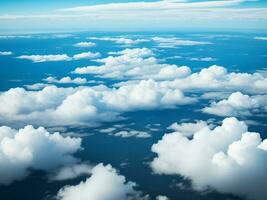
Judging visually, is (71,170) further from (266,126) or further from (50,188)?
(266,126)

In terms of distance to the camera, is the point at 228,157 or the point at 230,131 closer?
the point at 228,157

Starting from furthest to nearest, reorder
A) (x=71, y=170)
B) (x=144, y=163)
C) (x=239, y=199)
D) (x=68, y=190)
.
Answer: (x=144, y=163)
(x=71, y=170)
(x=68, y=190)
(x=239, y=199)

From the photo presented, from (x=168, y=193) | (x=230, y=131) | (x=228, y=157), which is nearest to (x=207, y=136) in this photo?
(x=230, y=131)

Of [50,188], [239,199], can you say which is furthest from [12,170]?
[239,199]

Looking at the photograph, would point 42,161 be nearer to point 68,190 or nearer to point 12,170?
point 12,170

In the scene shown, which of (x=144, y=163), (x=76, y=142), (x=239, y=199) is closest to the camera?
(x=239, y=199)

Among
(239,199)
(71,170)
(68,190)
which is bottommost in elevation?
(239,199)

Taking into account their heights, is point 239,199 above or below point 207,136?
below

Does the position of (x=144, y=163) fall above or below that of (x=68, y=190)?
above

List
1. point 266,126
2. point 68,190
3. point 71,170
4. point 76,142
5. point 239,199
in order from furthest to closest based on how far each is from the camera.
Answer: point 266,126
point 76,142
point 71,170
point 68,190
point 239,199
